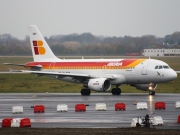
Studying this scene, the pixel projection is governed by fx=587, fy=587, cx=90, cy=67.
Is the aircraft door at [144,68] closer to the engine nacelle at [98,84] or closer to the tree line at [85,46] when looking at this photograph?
the engine nacelle at [98,84]

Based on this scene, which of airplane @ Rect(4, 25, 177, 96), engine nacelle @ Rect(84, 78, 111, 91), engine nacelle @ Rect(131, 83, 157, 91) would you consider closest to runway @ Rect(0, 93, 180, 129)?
engine nacelle @ Rect(84, 78, 111, 91)

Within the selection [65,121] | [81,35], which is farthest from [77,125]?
[81,35]

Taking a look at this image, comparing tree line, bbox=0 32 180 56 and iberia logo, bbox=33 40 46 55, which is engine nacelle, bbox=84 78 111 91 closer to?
iberia logo, bbox=33 40 46 55

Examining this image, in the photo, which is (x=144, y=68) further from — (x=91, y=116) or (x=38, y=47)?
(x=91, y=116)

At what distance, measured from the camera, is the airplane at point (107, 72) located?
5753cm

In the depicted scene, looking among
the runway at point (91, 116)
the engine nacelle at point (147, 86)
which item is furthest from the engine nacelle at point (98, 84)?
the runway at point (91, 116)

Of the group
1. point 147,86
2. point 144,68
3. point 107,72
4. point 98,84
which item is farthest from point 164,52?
point 98,84

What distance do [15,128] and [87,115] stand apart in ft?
27.3

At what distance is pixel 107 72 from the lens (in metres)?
60.4

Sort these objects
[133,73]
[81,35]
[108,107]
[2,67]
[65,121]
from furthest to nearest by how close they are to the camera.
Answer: [81,35], [2,67], [133,73], [108,107], [65,121]

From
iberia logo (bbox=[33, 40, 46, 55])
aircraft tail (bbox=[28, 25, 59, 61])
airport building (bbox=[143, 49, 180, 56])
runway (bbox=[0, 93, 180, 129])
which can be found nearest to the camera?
runway (bbox=[0, 93, 180, 129])

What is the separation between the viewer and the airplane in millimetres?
57531

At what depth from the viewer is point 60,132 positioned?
26922 millimetres

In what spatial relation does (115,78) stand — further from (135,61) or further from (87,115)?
(87,115)
